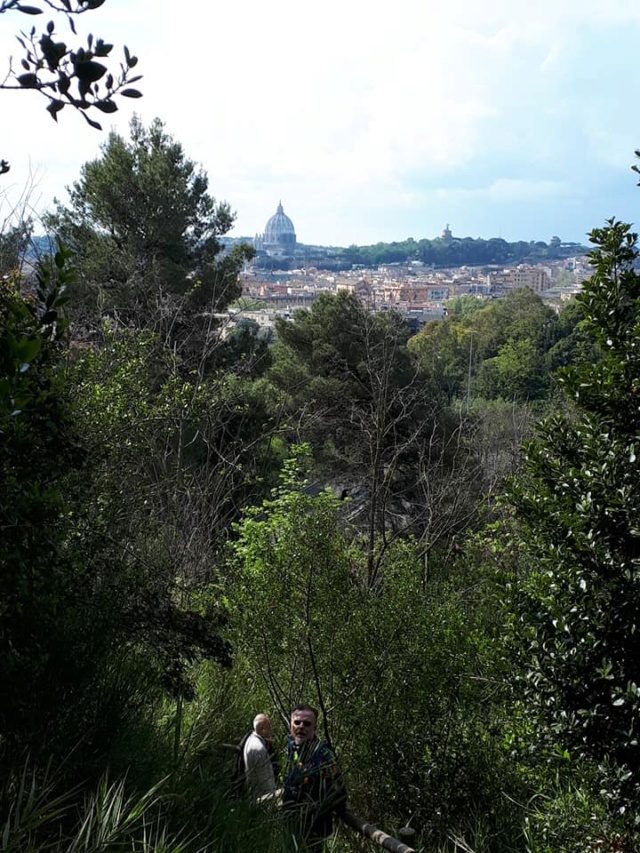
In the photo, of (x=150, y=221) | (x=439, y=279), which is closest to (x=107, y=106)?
(x=150, y=221)

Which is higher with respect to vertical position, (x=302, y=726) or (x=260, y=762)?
(x=302, y=726)

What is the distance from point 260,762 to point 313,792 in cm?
39

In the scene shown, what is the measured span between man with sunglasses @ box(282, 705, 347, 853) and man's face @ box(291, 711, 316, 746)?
2.7 inches

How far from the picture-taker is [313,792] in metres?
5.01

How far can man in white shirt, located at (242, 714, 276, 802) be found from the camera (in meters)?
4.97

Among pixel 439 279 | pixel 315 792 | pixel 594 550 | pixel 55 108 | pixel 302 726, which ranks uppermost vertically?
pixel 55 108

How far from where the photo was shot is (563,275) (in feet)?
527

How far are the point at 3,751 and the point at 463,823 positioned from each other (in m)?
3.68

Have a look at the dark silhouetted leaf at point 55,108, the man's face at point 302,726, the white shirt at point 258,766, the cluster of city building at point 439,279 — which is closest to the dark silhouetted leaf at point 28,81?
the dark silhouetted leaf at point 55,108

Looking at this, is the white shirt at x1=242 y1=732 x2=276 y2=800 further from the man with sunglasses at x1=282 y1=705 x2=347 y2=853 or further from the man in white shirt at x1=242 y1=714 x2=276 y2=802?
the man with sunglasses at x1=282 y1=705 x2=347 y2=853

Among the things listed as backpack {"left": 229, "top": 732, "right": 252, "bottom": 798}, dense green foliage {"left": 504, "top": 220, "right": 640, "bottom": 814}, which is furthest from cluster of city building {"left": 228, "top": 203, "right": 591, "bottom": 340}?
dense green foliage {"left": 504, "top": 220, "right": 640, "bottom": 814}

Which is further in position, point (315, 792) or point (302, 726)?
point (302, 726)

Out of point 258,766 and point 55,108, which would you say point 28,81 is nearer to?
point 55,108

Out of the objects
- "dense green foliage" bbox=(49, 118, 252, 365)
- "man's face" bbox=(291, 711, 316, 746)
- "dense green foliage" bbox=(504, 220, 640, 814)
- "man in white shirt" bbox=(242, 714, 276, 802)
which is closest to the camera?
"dense green foliage" bbox=(504, 220, 640, 814)
